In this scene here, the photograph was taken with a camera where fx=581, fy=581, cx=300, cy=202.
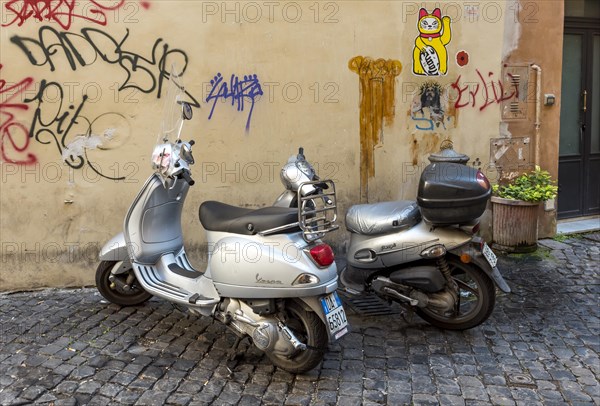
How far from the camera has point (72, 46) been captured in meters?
5.43

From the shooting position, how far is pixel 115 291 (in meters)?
5.02

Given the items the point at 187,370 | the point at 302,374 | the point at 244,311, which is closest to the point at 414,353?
the point at 302,374

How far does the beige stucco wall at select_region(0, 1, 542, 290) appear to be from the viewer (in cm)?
546

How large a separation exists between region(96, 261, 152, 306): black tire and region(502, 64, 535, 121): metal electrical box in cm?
435

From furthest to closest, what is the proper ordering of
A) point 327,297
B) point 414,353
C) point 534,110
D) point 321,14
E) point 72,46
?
point 534,110, point 321,14, point 72,46, point 414,353, point 327,297

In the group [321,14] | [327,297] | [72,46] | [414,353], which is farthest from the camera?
[321,14]

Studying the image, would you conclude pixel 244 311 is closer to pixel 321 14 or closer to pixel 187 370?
pixel 187 370

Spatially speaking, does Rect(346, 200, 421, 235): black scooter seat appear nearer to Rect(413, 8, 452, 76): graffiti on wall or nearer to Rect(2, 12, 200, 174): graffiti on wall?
Rect(413, 8, 452, 76): graffiti on wall

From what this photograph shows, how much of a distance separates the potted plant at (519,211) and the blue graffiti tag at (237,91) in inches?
114

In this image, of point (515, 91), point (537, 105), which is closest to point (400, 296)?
point (515, 91)

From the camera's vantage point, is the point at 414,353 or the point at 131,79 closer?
the point at 414,353

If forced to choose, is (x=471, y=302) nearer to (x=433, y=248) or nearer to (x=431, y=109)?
(x=433, y=248)

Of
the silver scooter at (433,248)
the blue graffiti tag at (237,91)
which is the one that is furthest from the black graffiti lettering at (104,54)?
the silver scooter at (433,248)

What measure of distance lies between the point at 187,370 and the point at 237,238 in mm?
968
